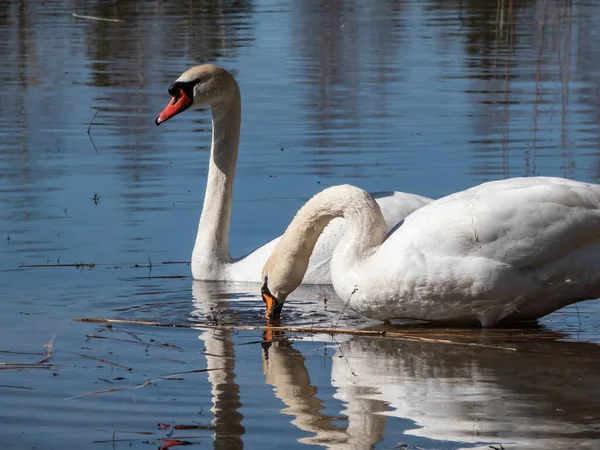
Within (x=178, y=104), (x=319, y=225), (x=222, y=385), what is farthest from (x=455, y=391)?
(x=178, y=104)

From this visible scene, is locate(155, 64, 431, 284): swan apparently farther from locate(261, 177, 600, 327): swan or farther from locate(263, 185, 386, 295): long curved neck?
locate(261, 177, 600, 327): swan

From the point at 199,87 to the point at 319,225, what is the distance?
7.42 feet

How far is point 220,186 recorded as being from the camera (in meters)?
9.65

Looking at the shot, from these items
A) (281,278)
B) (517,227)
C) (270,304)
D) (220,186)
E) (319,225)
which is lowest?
(270,304)

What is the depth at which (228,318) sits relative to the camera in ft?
25.3

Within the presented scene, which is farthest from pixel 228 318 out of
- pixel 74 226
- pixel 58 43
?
pixel 58 43

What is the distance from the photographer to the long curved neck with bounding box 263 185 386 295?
7.54m

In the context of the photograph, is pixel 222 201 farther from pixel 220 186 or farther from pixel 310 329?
pixel 310 329

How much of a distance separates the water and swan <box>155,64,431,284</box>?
20cm

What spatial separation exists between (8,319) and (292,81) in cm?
1162

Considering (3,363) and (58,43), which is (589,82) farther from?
(3,363)

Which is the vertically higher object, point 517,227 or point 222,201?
point 517,227

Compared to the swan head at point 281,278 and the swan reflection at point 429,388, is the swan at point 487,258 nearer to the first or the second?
the swan reflection at point 429,388

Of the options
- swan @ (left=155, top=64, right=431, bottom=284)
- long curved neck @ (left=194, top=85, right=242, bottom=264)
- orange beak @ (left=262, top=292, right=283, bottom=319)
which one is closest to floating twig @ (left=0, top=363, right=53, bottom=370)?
orange beak @ (left=262, top=292, right=283, bottom=319)
